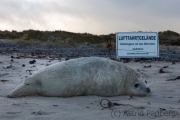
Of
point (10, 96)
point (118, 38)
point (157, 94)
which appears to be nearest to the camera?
point (10, 96)

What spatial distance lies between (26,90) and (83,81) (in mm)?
979

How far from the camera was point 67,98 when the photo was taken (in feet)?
19.4

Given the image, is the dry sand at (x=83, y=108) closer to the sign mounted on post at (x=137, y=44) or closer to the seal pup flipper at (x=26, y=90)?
the seal pup flipper at (x=26, y=90)

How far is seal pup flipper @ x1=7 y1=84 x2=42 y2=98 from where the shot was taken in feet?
19.4

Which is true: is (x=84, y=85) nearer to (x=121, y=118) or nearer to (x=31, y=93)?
(x=31, y=93)

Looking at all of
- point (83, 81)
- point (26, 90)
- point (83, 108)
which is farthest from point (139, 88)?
point (26, 90)

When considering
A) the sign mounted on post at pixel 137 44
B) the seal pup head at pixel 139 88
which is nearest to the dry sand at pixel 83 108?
the seal pup head at pixel 139 88

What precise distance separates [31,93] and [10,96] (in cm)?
37

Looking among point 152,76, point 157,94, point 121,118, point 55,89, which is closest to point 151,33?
point 152,76

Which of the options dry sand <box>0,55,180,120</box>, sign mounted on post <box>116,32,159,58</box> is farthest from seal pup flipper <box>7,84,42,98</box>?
sign mounted on post <box>116,32,159,58</box>

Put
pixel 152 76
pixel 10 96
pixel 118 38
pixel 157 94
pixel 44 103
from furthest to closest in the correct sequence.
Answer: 1. pixel 118 38
2. pixel 152 76
3. pixel 157 94
4. pixel 10 96
5. pixel 44 103

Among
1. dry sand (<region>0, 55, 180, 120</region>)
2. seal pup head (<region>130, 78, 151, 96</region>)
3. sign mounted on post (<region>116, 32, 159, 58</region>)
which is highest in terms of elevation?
sign mounted on post (<region>116, 32, 159, 58</region>)

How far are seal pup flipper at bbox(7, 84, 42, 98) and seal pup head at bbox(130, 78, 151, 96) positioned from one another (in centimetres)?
172

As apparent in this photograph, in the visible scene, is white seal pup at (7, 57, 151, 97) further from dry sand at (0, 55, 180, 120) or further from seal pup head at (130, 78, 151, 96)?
dry sand at (0, 55, 180, 120)
